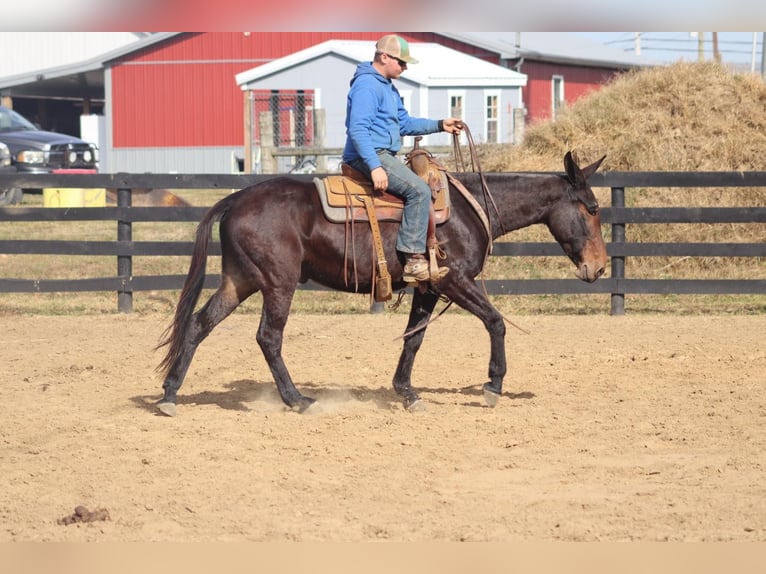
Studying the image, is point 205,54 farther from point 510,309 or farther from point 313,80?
point 510,309

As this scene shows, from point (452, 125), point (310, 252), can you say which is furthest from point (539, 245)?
point (310, 252)

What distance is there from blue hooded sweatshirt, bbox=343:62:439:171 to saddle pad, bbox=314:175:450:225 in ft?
0.87

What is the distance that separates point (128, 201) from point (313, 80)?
59.2ft

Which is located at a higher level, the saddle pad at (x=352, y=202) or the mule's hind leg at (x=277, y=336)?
the saddle pad at (x=352, y=202)

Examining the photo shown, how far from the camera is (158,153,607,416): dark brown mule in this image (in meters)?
6.12

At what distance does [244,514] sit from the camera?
4.07m

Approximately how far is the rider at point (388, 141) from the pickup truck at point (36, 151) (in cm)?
1697

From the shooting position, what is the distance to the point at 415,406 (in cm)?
642

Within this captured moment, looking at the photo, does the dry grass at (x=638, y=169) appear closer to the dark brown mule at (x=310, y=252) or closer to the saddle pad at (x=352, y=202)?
the dark brown mule at (x=310, y=252)

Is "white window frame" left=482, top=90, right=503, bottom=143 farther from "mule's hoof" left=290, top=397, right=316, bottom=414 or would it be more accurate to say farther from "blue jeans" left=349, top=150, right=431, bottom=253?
"mule's hoof" left=290, top=397, right=316, bottom=414

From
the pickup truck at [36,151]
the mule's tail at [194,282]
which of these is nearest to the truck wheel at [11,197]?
the pickup truck at [36,151]

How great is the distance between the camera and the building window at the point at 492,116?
27.8 meters

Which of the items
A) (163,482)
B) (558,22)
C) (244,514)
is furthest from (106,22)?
(163,482)

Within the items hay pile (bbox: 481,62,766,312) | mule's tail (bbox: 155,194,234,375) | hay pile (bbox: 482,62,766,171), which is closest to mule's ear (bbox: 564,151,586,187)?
mule's tail (bbox: 155,194,234,375)
